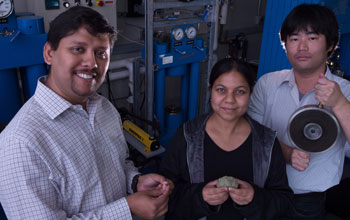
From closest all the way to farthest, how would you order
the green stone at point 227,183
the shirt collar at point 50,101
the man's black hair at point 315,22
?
the shirt collar at point 50,101
the green stone at point 227,183
the man's black hair at point 315,22

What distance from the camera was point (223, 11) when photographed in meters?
3.78

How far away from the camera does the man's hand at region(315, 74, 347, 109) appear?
122cm

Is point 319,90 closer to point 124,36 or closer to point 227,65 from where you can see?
point 227,65

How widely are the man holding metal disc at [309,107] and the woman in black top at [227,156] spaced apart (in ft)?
0.45

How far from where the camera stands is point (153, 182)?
1.30 meters

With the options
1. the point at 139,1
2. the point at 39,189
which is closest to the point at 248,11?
the point at 139,1

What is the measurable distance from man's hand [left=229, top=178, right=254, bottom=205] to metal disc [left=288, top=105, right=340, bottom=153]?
0.31 metres

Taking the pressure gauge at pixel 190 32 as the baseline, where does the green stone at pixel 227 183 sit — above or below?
below

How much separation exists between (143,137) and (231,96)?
1451 millimetres

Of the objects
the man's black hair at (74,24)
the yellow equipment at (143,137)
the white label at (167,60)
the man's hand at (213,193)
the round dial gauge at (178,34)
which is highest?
the man's black hair at (74,24)

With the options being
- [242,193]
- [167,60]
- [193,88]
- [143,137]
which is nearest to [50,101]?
[242,193]

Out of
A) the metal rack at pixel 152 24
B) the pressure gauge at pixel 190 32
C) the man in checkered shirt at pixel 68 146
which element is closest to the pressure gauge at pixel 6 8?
the man in checkered shirt at pixel 68 146

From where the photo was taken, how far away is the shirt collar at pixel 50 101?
1028mm

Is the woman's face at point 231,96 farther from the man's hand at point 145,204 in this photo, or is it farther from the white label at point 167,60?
the white label at point 167,60
